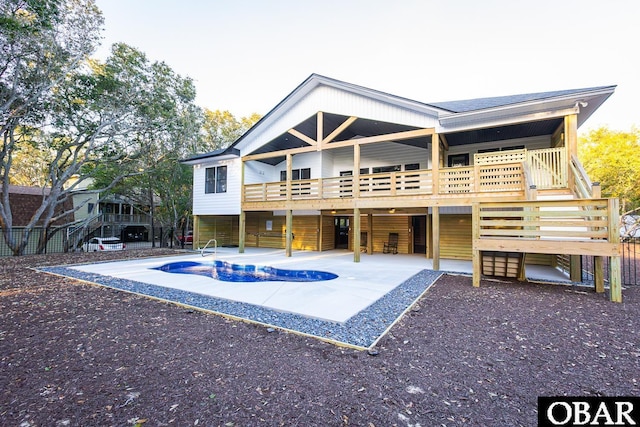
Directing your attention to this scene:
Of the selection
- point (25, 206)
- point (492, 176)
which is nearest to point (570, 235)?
point (492, 176)

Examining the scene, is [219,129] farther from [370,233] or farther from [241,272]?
[241,272]

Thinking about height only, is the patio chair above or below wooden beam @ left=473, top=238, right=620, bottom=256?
below

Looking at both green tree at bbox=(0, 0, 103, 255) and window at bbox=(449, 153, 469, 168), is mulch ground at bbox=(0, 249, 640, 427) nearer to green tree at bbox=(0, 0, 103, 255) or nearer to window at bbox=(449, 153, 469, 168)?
window at bbox=(449, 153, 469, 168)

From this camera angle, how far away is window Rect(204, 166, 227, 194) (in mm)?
14023

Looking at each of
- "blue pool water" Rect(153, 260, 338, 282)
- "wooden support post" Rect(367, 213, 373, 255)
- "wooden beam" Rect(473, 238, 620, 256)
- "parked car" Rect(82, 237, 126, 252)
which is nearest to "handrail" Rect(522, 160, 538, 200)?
"wooden beam" Rect(473, 238, 620, 256)

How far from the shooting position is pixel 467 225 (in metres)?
11.3

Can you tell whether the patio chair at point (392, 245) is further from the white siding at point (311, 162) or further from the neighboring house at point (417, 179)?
the white siding at point (311, 162)

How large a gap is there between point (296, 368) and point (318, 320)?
4.36 feet

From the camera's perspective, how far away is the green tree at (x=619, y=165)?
1941cm

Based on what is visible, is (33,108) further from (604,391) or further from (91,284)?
(604,391)

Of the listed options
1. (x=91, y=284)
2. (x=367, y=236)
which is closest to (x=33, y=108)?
(x=91, y=284)

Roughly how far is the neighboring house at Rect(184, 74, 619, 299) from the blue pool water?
2.64 meters

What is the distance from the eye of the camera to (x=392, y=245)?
43.4ft

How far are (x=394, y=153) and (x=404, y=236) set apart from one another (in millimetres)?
3843
